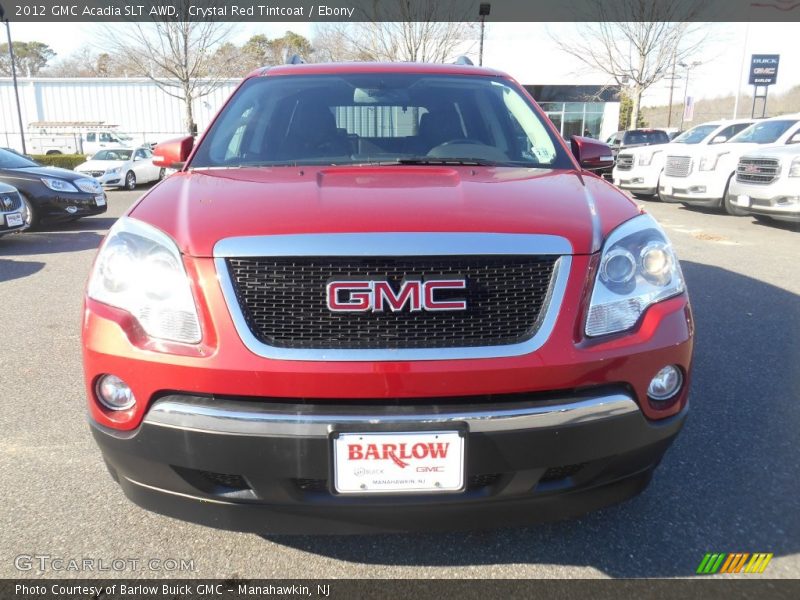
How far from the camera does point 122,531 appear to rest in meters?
2.20

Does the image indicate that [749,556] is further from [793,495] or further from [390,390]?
[390,390]

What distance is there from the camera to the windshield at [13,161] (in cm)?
978

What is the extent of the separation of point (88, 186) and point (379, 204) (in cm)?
964

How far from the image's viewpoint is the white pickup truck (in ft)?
100

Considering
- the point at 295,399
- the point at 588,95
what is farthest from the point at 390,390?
the point at 588,95

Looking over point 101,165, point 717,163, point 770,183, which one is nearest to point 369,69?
point 770,183

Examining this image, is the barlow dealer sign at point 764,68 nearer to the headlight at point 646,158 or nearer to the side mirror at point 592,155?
the headlight at point 646,158

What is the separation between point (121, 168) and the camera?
17.6 metres

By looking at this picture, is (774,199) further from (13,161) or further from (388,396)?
(13,161)

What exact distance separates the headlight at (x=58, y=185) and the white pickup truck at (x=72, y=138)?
69.6 feet

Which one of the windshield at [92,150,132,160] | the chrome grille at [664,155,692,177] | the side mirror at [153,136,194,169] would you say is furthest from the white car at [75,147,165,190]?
the side mirror at [153,136,194,169]

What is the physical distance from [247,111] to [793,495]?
9.56 feet

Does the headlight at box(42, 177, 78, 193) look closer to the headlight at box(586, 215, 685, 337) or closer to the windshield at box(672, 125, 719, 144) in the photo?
the headlight at box(586, 215, 685, 337)

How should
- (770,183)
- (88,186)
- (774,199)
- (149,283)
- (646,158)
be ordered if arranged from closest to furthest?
(149,283) < (774,199) < (770,183) < (88,186) < (646,158)
